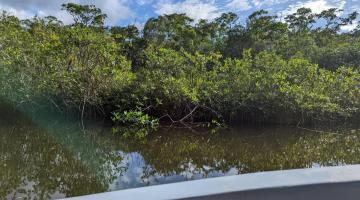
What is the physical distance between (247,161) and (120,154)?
196cm

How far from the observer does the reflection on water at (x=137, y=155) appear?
4961mm

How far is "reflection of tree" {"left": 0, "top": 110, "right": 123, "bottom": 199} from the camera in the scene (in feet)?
15.2

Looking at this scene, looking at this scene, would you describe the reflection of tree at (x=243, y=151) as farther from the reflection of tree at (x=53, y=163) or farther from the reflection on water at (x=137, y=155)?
the reflection of tree at (x=53, y=163)

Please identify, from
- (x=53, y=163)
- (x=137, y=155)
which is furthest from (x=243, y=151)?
(x=53, y=163)

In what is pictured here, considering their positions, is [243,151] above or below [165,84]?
below

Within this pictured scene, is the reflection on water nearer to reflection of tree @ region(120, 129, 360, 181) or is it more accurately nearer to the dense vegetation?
reflection of tree @ region(120, 129, 360, 181)

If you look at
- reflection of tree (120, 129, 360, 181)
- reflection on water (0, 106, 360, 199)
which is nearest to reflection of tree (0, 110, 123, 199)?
reflection on water (0, 106, 360, 199)

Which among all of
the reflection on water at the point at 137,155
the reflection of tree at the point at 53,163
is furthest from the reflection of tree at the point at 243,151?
the reflection of tree at the point at 53,163

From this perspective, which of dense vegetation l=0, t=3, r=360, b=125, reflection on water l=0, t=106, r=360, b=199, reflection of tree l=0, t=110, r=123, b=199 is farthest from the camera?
dense vegetation l=0, t=3, r=360, b=125

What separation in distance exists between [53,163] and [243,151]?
2915 mm

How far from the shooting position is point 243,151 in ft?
22.2

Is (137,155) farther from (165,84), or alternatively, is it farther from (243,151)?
(165,84)

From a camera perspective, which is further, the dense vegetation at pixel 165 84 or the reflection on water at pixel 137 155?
the dense vegetation at pixel 165 84

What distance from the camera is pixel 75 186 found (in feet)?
15.4
